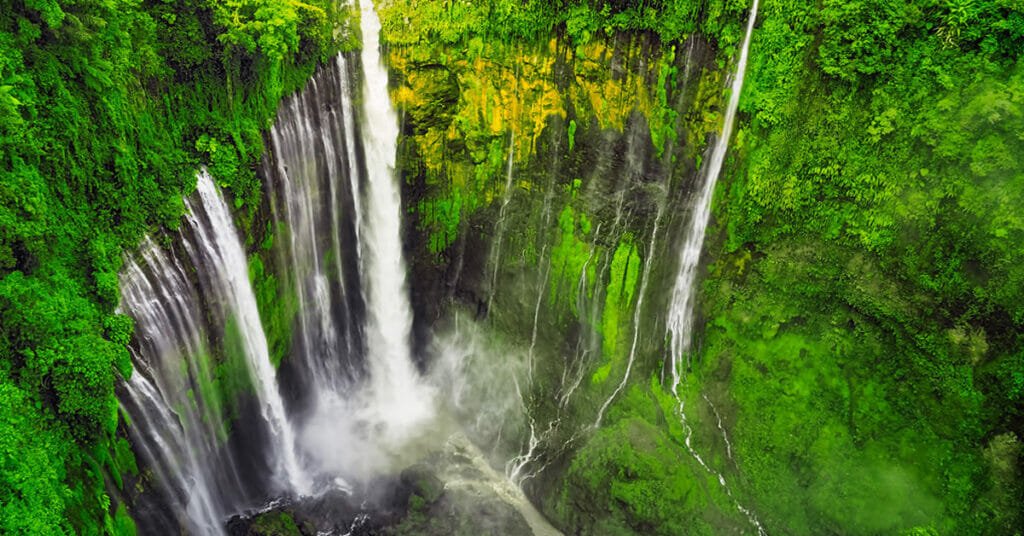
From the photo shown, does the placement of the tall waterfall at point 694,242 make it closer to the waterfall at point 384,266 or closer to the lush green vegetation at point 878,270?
the lush green vegetation at point 878,270

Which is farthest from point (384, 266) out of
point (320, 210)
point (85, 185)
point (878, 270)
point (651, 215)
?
point (878, 270)

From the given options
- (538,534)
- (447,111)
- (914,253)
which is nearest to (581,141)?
(447,111)

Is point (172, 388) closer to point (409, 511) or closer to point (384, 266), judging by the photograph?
point (409, 511)

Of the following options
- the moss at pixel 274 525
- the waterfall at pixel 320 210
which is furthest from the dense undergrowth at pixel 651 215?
the moss at pixel 274 525

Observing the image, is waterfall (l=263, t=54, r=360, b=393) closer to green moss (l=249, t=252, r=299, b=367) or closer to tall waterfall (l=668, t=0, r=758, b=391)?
green moss (l=249, t=252, r=299, b=367)

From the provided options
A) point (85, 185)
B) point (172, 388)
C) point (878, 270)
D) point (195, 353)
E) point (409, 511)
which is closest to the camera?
point (85, 185)

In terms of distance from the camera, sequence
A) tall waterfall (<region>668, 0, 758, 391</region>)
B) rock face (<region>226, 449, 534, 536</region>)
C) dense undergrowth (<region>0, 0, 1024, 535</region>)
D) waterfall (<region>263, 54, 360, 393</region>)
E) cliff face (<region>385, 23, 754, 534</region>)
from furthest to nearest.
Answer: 1. cliff face (<region>385, 23, 754, 534</region>)
2. rock face (<region>226, 449, 534, 536</region>)
3. waterfall (<region>263, 54, 360, 393</region>)
4. tall waterfall (<region>668, 0, 758, 391</region>)
5. dense undergrowth (<region>0, 0, 1024, 535</region>)

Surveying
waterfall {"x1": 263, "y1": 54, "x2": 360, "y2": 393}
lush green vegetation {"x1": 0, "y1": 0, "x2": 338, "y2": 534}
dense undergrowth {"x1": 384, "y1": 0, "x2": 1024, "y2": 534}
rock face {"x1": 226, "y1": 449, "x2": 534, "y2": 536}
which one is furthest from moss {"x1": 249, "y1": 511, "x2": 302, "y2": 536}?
dense undergrowth {"x1": 384, "y1": 0, "x2": 1024, "y2": 534}
